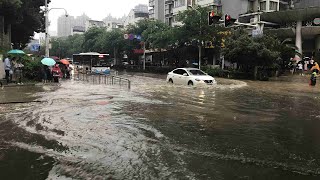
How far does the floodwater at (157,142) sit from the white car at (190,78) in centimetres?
1007

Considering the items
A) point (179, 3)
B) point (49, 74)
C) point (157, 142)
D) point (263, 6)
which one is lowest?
point (157, 142)

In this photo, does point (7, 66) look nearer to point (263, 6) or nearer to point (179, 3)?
point (263, 6)

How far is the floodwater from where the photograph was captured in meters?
5.81

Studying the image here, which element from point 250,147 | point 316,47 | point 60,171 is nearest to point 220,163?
point 250,147

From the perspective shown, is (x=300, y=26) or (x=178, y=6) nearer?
(x=300, y=26)

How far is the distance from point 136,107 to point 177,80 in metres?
12.0

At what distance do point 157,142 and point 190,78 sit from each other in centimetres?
1624

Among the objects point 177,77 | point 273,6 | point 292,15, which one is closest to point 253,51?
point 177,77

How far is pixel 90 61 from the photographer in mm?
42688

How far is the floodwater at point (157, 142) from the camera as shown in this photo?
5809 millimetres

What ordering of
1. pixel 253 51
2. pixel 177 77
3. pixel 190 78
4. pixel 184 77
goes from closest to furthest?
1. pixel 190 78
2. pixel 184 77
3. pixel 177 77
4. pixel 253 51

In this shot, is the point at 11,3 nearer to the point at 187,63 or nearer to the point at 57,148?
the point at 57,148

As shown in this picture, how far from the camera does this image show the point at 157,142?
778cm

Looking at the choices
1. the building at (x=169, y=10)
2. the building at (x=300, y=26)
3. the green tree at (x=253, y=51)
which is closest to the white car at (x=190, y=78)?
the green tree at (x=253, y=51)
